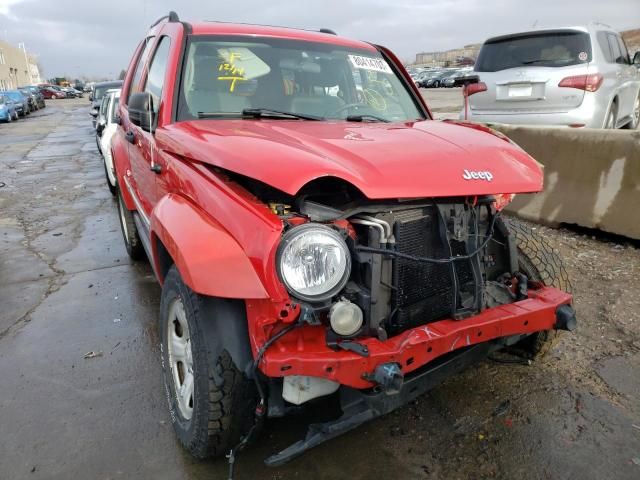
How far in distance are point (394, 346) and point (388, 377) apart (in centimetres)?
14

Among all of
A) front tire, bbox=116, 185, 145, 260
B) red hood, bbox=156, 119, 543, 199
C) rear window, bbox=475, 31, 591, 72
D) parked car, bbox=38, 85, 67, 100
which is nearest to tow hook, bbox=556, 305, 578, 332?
red hood, bbox=156, 119, 543, 199

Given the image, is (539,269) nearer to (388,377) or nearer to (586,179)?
(388,377)

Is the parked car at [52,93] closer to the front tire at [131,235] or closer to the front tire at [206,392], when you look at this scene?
the front tire at [131,235]

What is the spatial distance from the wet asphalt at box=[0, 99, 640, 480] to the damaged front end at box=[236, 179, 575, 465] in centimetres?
50

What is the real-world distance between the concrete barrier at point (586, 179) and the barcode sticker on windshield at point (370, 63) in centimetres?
238

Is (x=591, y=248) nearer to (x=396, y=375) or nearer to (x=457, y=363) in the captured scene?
(x=457, y=363)

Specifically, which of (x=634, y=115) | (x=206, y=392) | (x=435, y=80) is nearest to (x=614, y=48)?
(x=634, y=115)

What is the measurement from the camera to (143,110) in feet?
9.50

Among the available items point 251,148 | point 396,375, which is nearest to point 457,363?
point 396,375

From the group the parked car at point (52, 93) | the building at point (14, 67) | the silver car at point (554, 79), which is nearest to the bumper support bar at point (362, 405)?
the silver car at point (554, 79)

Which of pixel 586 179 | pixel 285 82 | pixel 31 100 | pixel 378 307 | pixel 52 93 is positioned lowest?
pixel 52 93

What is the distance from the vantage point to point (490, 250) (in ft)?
8.57

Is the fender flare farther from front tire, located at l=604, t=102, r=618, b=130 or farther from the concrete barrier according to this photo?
front tire, located at l=604, t=102, r=618, b=130

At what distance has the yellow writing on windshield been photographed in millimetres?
3027
